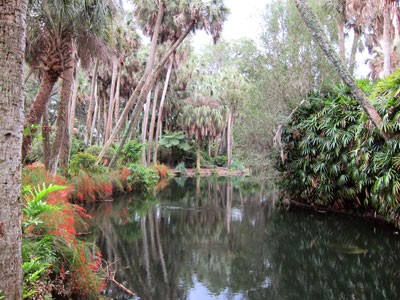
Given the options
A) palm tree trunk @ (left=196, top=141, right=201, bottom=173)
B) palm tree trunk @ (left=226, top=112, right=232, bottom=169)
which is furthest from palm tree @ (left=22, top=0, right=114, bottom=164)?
palm tree trunk @ (left=226, top=112, right=232, bottom=169)

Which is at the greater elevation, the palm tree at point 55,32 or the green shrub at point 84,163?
the palm tree at point 55,32

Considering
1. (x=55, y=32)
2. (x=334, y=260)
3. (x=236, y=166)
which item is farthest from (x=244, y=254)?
(x=236, y=166)

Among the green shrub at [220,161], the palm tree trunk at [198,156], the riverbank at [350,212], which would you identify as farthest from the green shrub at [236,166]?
the riverbank at [350,212]

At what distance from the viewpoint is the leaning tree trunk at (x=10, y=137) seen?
2994mm

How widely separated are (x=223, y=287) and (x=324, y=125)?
354 inches

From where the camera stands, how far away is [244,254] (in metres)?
8.27

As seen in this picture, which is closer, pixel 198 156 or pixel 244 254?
pixel 244 254

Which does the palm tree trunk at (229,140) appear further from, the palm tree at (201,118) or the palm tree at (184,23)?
the palm tree at (184,23)

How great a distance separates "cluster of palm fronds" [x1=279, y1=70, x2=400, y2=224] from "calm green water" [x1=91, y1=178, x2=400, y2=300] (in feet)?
3.51

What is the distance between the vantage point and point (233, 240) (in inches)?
377

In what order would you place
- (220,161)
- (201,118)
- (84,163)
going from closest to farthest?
(84,163)
(201,118)
(220,161)

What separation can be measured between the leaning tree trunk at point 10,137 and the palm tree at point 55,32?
7.36m

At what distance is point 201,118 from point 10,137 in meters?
30.6

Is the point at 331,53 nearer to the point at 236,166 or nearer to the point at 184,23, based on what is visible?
the point at 184,23
